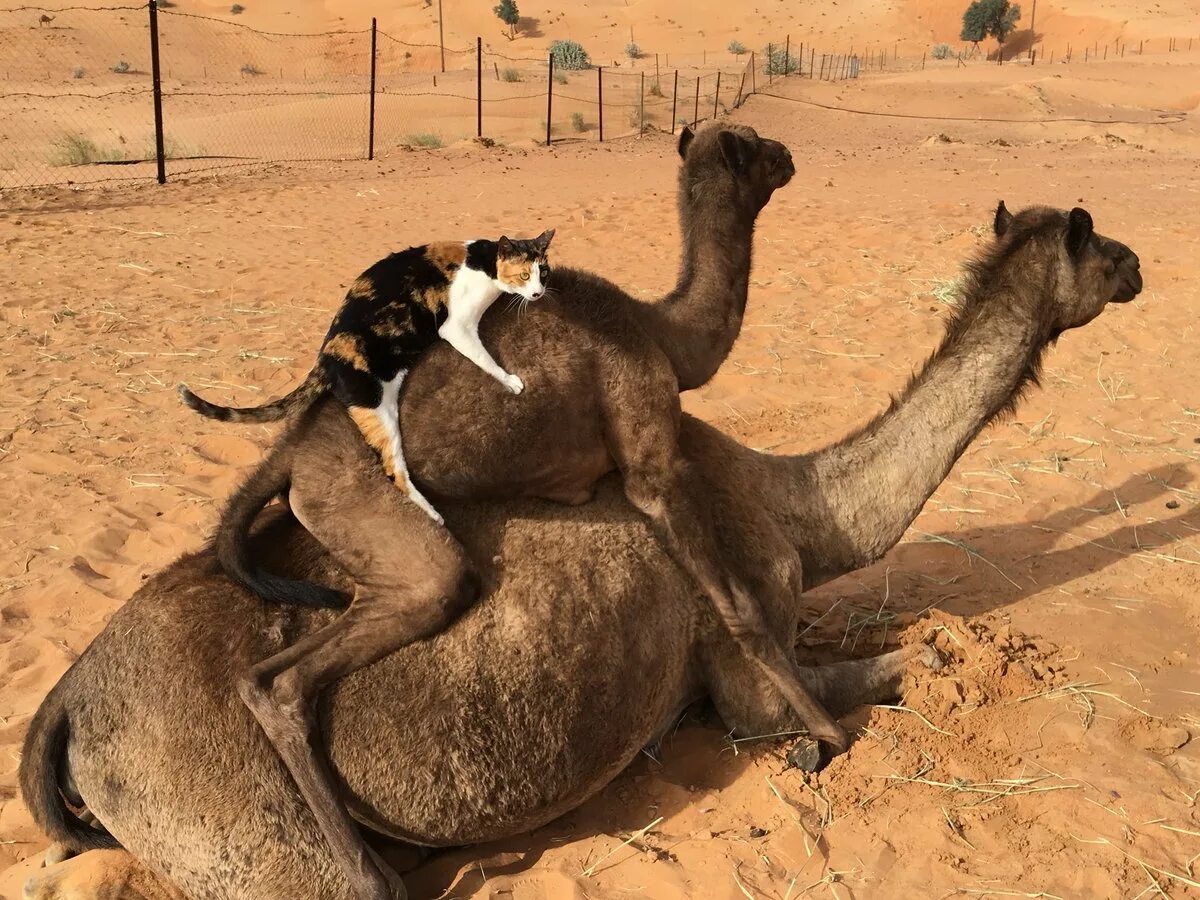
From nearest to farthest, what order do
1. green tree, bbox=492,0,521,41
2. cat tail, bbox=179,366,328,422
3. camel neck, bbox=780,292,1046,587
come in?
cat tail, bbox=179,366,328,422 → camel neck, bbox=780,292,1046,587 → green tree, bbox=492,0,521,41

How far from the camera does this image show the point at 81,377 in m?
9.06

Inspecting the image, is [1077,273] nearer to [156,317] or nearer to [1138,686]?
[1138,686]

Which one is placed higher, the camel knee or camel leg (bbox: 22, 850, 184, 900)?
the camel knee

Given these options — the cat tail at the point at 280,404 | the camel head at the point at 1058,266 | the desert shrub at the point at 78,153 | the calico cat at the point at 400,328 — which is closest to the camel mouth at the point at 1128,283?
the camel head at the point at 1058,266

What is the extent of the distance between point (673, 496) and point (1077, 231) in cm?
225

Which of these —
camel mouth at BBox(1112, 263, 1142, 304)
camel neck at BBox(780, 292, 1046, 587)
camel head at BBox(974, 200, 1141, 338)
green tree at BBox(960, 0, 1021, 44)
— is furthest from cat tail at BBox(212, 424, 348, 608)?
green tree at BBox(960, 0, 1021, 44)

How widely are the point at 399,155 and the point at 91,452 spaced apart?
15667 mm

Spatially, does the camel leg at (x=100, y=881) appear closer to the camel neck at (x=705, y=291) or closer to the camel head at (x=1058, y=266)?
the camel neck at (x=705, y=291)

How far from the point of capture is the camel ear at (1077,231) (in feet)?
15.5

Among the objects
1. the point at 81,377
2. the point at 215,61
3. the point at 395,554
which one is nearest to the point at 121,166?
the point at 81,377

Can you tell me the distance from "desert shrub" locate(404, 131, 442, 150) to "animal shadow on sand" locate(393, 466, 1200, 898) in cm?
1960

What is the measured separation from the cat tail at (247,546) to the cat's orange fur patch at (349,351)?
347mm

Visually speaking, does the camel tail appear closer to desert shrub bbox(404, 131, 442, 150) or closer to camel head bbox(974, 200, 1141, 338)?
camel head bbox(974, 200, 1141, 338)

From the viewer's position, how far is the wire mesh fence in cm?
2364
